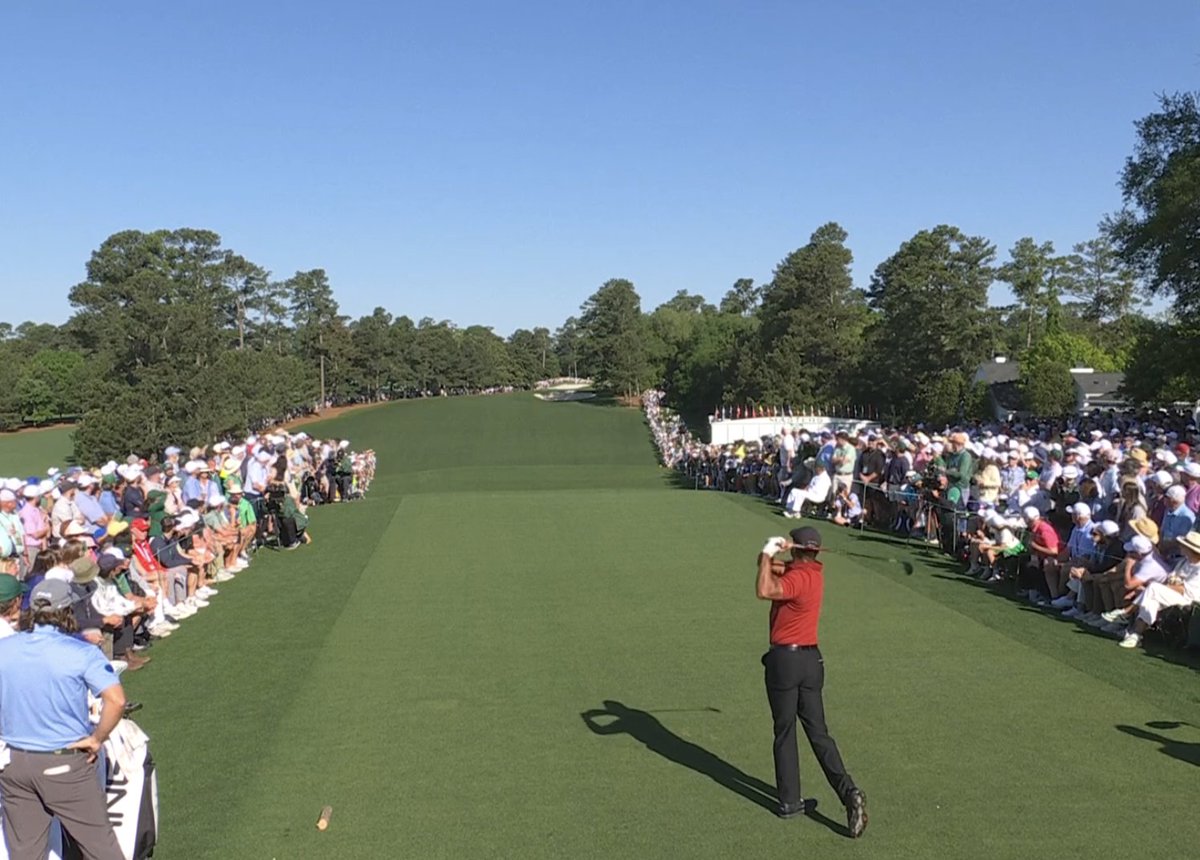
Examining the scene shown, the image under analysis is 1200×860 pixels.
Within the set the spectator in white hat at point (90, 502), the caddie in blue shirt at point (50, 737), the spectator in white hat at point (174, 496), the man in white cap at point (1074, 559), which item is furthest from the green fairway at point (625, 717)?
the spectator in white hat at point (90, 502)

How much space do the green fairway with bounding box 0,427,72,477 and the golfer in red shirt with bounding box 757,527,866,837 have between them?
2153 inches

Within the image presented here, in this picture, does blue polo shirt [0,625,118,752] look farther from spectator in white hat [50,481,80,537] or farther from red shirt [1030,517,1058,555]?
red shirt [1030,517,1058,555]

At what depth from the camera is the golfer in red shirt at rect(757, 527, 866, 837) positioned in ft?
19.8

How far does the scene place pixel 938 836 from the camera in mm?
5961

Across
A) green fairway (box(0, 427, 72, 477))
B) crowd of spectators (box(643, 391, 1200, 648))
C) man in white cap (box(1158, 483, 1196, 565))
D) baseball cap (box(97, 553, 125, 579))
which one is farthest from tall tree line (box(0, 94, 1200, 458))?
baseball cap (box(97, 553, 125, 579))

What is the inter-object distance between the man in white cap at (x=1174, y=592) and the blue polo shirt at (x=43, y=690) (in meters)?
9.74

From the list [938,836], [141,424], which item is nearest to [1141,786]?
[938,836]

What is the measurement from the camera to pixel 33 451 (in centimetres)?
6500

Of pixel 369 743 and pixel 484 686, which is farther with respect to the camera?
pixel 484 686

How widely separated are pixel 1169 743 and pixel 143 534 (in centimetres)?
1123

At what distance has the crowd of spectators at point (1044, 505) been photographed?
10.7 meters

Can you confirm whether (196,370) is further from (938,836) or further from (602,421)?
(938,836)

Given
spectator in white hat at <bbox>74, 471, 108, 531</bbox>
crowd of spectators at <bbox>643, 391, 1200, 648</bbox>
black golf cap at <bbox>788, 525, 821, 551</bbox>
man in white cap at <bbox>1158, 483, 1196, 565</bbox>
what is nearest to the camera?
black golf cap at <bbox>788, 525, 821, 551</bbox>

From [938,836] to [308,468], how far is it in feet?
67.2
